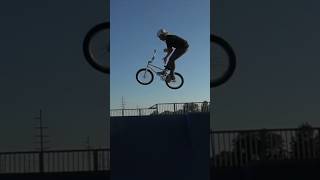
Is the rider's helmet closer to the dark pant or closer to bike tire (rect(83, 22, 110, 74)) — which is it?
the dark pant

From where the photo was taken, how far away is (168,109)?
540cm

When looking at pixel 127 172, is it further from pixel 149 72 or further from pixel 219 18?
pixel 219 18

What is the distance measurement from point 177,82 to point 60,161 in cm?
273

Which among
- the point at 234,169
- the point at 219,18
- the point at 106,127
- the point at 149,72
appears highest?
the point at 219,18

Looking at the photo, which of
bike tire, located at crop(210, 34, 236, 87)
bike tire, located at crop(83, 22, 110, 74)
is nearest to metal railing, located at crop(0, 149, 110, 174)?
bike tire, located at crop(83, 22, 110, 74)

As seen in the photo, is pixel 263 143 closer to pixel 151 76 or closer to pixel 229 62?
pixel 229 62

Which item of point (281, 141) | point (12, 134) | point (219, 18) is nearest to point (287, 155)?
point (281, 141)

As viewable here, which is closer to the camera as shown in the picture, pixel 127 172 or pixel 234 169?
pixel 127 172

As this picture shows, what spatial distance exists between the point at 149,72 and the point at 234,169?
2.58 m

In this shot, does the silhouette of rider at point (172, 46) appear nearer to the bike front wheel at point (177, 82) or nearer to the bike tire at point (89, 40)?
the bike front wheel at point (177, 82)

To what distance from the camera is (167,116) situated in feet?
18.0

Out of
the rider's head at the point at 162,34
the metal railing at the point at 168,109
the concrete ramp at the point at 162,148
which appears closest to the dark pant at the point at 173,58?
the rider's head at the point at 162,34

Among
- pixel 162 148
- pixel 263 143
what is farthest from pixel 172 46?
pixel 263 143

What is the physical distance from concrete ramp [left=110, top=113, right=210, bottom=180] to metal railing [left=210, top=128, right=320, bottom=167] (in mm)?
1630
